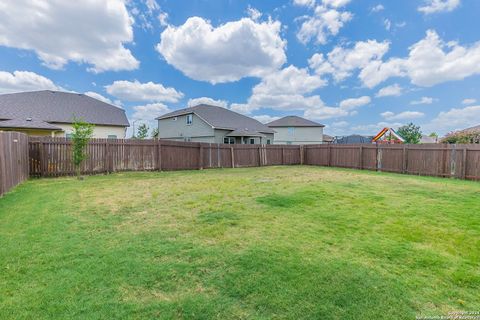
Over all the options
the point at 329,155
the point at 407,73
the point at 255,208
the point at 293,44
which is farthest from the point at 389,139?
the point at 255,208

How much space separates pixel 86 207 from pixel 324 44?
19.6 m

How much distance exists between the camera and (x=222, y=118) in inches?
1078

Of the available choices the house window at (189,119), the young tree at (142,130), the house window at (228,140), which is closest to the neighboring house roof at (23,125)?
the house window at (189,119)

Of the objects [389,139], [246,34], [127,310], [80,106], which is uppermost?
[246,34]

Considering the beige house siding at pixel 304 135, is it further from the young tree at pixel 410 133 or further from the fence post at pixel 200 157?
the fence post at pixel 200 157

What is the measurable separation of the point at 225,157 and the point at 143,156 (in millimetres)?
5074

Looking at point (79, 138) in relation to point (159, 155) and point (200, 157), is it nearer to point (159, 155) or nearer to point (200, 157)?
point (159, 155)

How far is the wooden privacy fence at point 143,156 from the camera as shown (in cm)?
1020

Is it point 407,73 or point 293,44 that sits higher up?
point 293,44

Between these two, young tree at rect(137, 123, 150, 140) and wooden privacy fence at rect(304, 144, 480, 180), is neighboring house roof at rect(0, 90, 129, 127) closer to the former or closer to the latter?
young tree at rect(137, 123, 150, 140)

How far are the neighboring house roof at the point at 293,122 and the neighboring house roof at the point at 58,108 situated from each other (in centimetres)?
2268

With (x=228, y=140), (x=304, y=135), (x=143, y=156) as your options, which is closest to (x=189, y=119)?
(x=228, y=140)

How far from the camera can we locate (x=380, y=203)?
5.95 meters

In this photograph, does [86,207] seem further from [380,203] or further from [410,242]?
[380,203]
